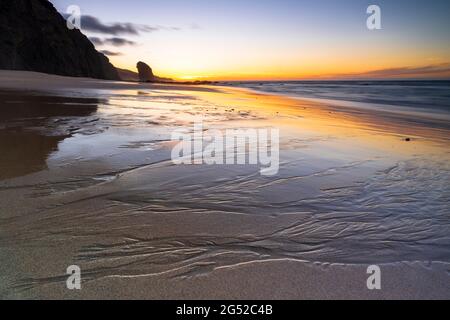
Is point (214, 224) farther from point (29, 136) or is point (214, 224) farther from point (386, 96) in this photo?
point (386, 96)

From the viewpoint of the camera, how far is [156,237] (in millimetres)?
2725

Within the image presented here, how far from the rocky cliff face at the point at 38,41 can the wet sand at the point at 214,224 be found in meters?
48.8

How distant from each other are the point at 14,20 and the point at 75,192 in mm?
54851

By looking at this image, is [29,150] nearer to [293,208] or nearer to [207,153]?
[207,153]

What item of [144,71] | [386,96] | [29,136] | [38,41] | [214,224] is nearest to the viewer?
[214,224]

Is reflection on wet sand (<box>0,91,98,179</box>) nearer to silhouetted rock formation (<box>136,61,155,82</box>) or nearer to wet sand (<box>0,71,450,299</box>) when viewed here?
wet sand (<box>0,71,450,299</box>)

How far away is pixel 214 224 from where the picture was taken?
305 centimetres

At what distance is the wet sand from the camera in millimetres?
2160

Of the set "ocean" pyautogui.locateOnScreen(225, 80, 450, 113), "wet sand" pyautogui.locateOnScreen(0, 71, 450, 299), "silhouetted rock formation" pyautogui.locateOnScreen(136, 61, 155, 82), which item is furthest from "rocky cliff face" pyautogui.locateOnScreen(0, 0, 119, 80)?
"silhouetted rock formation" pyautogui.locateOnScreen(136, 61, 155, 82)

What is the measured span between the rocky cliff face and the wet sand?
160 ft

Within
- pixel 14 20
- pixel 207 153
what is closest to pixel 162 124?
pixel 207 153

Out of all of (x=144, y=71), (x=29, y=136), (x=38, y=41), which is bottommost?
(x=29, y=136)

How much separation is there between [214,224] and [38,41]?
194ft

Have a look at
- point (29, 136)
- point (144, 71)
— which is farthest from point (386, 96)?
point (144, 71)
